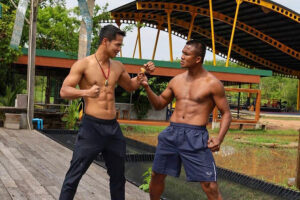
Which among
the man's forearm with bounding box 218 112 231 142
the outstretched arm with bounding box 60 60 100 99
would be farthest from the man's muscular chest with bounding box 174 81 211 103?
the outstretched arm with bounding box 60 60 100 99

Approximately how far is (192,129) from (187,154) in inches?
8.6

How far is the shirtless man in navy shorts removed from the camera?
10.3 feet

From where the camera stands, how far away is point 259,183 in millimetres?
6223

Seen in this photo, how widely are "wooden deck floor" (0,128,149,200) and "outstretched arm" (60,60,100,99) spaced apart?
1.70 metres

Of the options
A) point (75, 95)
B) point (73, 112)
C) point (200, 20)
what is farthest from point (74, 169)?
point (200, 20)

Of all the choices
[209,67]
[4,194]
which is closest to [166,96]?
[4,194]

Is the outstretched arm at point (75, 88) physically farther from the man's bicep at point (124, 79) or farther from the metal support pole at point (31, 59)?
the metal support pole at point (31, 59)

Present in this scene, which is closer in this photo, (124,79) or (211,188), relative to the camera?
(211,188)

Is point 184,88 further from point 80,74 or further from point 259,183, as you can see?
point 259,183

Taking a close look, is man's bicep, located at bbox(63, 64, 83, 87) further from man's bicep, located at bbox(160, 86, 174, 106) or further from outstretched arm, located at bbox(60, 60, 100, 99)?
man's bicep, located at bbox(160, 86, 174, 106)

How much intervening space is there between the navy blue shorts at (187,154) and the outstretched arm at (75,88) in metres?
0.81

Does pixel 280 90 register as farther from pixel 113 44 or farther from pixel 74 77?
pixel 74 77

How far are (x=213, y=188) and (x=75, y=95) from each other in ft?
4.41

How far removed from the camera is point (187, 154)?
10.4 feet
